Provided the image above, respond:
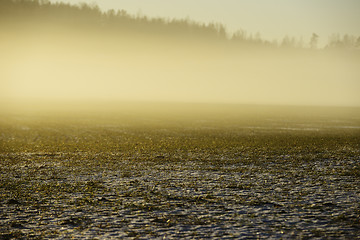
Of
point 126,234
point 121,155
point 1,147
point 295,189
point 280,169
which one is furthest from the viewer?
point 1,147

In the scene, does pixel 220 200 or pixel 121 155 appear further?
pixel 121 155

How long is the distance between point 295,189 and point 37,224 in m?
11.7

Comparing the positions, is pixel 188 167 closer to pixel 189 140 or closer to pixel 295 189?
pixel 295 189

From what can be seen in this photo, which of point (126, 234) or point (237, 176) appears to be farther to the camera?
point (237, 176)

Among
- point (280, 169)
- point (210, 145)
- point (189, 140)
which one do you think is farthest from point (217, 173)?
point (189, 140)

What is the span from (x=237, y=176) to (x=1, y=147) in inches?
929

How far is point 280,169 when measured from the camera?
2558 centimetres

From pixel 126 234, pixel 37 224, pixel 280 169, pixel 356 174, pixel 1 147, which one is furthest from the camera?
pixel 1 147

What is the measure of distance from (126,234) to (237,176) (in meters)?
11.3

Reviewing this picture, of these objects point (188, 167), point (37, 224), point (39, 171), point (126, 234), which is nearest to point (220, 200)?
point (126, 234)

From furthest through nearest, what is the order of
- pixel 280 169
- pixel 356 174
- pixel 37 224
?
pixel 280 169
pixel 356 174
pixel 37 224

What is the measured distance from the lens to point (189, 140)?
43.6 metres

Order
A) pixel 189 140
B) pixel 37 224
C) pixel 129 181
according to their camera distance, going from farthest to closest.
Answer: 1. pixel 189 140
2. pixel 129 181
3. pixel 37 224

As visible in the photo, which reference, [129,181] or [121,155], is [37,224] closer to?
[129,181]
